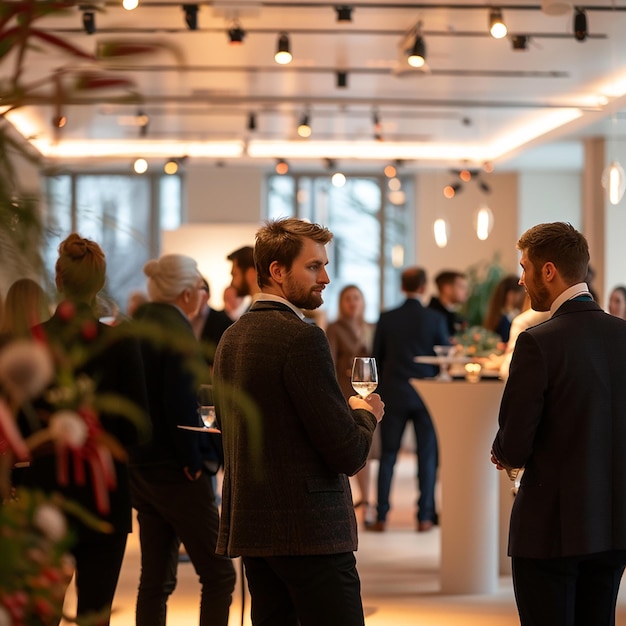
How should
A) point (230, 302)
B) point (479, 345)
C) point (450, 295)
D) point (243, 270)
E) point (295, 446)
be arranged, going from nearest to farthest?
point (295, 446)
point (243, 270)
point (479, 345)
point (230, 302)
point (450, 295)

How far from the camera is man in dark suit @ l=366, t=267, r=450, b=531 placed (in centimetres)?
740

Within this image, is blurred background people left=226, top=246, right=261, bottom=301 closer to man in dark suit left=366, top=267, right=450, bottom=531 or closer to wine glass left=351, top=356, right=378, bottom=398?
wine glass left=351, top=356, right=378, bottom=398

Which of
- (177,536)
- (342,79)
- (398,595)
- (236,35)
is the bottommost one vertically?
(398,595)

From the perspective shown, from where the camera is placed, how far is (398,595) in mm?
5570

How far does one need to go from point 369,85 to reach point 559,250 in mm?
7765

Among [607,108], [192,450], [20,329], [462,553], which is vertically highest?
[607,108]

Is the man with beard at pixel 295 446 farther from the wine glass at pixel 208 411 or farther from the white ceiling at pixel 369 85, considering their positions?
the white ceiling at pixel 369 85

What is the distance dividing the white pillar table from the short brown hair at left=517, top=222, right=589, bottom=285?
266 cm

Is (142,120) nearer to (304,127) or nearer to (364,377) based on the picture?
(304,127)

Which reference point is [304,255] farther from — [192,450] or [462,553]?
[462,553]

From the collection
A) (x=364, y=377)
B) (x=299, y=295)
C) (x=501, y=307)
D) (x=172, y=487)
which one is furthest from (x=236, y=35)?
(x=299, y=295)

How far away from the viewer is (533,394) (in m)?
2.65

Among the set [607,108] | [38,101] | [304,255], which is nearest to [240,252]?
[304,255]

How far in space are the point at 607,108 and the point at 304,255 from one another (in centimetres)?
826
